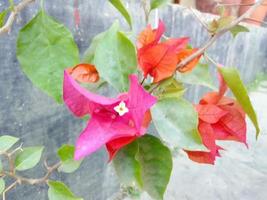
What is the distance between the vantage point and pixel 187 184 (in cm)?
155

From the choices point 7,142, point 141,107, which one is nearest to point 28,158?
point 7,142

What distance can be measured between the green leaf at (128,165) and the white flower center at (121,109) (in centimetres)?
9

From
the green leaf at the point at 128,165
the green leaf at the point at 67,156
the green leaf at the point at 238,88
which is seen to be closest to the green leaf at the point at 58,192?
the green leaf at the point at 67,156

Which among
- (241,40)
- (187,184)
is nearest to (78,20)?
(187,184)

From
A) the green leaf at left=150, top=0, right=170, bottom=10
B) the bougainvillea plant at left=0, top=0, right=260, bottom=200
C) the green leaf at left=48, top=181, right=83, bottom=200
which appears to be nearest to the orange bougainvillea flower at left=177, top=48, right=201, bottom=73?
the bougainvillea plant at left=0, top=0, right=260, bottom=200

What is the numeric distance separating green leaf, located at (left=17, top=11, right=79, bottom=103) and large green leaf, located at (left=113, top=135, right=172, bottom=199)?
0.31 feet

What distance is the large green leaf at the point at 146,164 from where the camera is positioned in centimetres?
36

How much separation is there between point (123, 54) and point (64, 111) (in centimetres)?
68

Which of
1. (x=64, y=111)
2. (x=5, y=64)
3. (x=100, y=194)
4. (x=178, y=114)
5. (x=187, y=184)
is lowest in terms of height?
(x=187, y=184)

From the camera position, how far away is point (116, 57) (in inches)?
14.7

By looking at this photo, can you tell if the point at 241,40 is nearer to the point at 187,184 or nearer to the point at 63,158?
the point at 187,184

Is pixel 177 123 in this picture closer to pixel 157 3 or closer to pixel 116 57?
pixel 116 57

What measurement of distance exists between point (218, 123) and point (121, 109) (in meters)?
0.14

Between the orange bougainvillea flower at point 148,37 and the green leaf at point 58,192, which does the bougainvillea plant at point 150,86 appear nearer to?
the orange bougainvillea flower at point 148,37
